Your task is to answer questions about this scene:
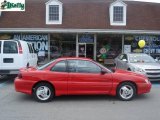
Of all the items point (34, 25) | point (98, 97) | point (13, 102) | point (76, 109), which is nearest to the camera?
point (76, 109)

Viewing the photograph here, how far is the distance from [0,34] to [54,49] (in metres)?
4.42

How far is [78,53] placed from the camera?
963 inches

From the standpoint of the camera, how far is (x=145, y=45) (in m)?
24.5

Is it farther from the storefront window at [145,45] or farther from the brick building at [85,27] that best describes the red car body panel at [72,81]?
the storefront window at [145,45]

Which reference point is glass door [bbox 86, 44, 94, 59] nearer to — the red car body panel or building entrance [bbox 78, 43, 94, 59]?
building entrance [bbox 78, 43, 94, 59]

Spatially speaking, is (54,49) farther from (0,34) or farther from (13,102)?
(13,102)

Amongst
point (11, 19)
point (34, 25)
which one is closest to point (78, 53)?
point (34, 25)

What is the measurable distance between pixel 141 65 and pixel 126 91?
4.30 m

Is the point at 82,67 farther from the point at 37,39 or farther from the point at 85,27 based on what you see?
the point at 37,39

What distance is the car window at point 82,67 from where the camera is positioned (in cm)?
969

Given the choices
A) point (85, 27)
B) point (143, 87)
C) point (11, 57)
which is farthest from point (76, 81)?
point (85, 27)

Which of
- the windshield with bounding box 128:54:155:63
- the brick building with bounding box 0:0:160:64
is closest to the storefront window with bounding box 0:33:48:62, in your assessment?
the brick building with bounding box 0:0:160:64

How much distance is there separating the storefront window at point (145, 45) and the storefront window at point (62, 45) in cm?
435

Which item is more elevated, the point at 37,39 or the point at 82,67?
the point at 37,39
